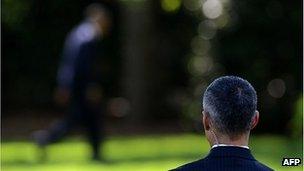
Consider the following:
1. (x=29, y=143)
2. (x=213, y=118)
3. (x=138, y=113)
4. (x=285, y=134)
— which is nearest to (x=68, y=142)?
(x=29, y=143)

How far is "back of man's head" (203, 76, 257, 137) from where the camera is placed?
3.91 meters

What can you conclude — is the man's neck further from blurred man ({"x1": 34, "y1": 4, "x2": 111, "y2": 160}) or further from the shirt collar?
blurred man ({"x1": 34, "y1": 4, "x2": 111, "y2": 160})

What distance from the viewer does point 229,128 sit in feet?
12.8

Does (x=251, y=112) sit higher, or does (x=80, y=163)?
(x=80, y=163)

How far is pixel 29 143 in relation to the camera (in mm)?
15672

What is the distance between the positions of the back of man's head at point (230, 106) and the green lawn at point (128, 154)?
4.85 metres

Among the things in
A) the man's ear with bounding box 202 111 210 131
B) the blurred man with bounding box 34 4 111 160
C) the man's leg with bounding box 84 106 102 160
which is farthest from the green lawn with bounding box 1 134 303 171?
the man's ear with bounding box 202 111 210 131

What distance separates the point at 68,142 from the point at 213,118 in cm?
1187

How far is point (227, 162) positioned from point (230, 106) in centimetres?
22


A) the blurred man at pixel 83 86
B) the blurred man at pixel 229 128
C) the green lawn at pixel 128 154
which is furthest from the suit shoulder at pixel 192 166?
the blurred man at pixel 83 86

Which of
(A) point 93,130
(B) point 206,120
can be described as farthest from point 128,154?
(B) point 206,120

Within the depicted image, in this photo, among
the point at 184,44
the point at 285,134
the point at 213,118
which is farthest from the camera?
the point at 184,44

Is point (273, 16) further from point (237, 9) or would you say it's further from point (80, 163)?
point (80, 163)

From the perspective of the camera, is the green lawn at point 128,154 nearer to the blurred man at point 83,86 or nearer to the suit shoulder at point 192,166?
the blurred man at point 83,86
